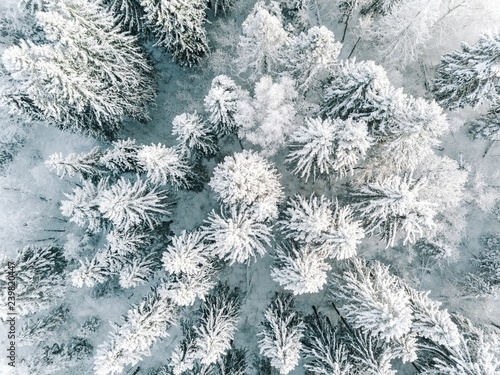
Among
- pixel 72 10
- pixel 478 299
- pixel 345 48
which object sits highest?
pixel 345 48

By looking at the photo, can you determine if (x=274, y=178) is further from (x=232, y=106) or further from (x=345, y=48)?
(x=345, y=48)

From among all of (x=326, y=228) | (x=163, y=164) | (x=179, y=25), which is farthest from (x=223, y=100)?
(x=326, y=228)

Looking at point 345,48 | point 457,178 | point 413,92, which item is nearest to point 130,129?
point 345,48

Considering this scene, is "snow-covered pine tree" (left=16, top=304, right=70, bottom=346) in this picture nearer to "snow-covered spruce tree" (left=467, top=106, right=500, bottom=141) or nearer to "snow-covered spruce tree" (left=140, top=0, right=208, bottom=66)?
"snow-covered spruce tree" (left=140, top=0, right=208, bottom=66)

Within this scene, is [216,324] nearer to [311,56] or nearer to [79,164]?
[79,164]

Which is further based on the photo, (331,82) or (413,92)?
(413,92)

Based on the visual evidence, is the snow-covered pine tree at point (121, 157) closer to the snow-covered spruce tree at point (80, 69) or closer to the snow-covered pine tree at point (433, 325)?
the snow-covered spruce tree at point (80, 69)

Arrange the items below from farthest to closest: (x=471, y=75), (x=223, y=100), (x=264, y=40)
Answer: (x=264, y=40) → (x=223, y=100) → (x=471, y=75)

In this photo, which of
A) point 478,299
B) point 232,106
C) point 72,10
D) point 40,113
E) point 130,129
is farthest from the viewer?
point 130,129
